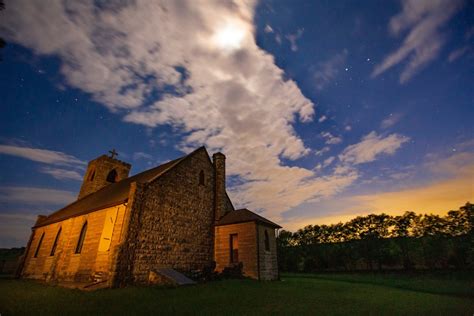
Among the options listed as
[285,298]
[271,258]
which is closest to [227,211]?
[271,258]

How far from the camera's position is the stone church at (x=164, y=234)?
13883 millimetres

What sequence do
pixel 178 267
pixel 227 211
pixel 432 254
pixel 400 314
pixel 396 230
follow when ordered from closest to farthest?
pixel 400 314 < pixel 178 267 < pixel 227 211 < pixel 432 254 < pixel 396 230

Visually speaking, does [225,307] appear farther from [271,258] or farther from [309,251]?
[309,251]

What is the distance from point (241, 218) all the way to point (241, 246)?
211 centimetres

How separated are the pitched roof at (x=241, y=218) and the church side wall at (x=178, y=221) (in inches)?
48.2

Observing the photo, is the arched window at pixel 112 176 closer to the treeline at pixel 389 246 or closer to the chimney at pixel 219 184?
the chimney at pixel 219 184

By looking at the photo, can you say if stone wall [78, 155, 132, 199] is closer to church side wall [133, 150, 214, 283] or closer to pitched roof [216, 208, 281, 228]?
church side wall [133, 150, 214, 283]

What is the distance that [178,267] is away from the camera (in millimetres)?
15984

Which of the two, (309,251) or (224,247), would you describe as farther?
(309,251)

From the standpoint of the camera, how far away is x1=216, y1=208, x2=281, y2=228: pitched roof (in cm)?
1772

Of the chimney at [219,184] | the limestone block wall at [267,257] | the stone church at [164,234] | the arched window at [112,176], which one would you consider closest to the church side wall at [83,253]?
the stone church at [164,234]

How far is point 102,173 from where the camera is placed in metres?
29.5

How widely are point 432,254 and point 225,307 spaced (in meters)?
55.7

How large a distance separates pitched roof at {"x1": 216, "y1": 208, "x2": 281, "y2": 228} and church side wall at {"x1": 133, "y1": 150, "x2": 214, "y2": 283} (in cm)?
122
